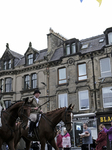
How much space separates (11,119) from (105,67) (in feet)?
60.3

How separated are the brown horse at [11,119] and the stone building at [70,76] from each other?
1676cm

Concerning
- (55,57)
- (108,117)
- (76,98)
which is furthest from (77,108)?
(55,57)

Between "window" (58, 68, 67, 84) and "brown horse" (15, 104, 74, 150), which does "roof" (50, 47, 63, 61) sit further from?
"brown horse" (15, 104, 74, 150)

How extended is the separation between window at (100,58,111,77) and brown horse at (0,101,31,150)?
17.9m

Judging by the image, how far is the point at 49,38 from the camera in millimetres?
31484

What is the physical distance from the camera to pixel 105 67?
2533 centimetres

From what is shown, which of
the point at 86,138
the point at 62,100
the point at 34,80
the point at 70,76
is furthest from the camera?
the point at 34,80

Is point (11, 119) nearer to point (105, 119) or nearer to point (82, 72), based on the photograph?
point (105, 119)

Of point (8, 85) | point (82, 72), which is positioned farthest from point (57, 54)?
point (8, 85)

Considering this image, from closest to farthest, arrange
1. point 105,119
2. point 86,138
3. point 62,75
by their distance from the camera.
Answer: point 86,138, point 105,119, point 62,75

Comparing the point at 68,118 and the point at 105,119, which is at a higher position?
the point at 68,118

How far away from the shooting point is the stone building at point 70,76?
81.6 ft

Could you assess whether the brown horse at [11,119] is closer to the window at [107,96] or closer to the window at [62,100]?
the window at [107,96]

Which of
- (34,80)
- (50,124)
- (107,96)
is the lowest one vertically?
(50,124)
